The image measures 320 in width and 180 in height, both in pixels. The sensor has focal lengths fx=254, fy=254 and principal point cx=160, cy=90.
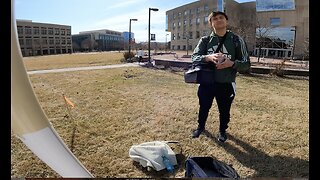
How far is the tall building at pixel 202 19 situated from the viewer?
127 centimetres

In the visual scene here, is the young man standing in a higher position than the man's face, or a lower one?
lower

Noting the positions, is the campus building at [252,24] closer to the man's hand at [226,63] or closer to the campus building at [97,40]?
the man's hand at [226,63]

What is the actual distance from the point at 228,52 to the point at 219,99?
0.87 feet

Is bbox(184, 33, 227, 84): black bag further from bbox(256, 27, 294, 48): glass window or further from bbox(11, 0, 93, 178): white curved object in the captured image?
bbox(11, 0, 93, 178): white curved object

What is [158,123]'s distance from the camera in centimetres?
154

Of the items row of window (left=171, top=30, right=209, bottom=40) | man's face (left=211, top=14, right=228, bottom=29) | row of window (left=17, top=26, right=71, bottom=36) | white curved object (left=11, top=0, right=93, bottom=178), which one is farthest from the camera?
row of window (left=171, top=30, right=209, bottom=40)

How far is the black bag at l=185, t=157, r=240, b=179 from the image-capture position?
45.7 inches

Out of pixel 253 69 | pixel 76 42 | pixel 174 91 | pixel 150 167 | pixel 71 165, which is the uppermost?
pixel 76 42

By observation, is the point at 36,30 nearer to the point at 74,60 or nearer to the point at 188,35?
the point at 74,60

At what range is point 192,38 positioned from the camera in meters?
1.37

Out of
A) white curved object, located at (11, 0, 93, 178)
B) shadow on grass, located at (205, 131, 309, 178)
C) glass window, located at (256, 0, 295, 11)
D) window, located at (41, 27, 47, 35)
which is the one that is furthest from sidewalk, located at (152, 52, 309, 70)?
white curved object, located at (11, 0, 93, 178)

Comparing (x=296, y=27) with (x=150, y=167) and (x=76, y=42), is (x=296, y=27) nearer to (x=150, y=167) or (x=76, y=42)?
(x=150, y=167)
